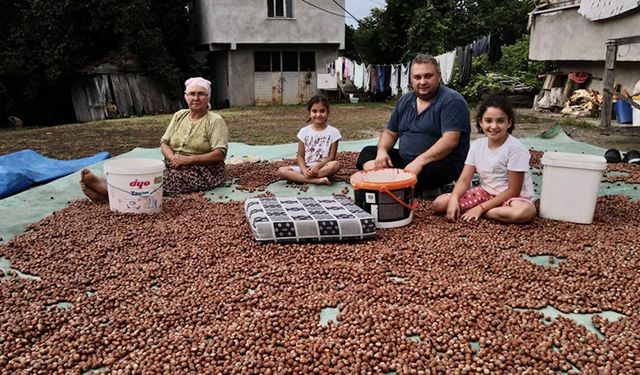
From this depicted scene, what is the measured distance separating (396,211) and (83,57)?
42.1 feet

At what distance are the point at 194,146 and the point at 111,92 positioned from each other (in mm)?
11112

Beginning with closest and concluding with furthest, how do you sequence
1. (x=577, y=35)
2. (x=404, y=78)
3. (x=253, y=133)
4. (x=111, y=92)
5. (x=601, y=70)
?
1. (x=253, y=133)
2. (x=601, y=70)
3. (x=577, y=35)
4. (x=111, y=92)
5. (x=404, y=78)

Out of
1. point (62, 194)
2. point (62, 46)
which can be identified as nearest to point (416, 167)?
point (62, 194)

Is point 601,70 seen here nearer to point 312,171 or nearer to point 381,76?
point 381,76

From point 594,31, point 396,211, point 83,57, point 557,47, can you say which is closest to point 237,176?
point 396,211

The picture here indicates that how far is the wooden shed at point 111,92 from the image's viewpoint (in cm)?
1374

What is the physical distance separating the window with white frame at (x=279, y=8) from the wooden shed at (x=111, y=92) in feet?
13.2

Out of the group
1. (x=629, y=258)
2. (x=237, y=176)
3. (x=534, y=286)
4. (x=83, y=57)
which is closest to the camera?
(x=534, y=286)

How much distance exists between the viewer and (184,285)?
7.86 ft

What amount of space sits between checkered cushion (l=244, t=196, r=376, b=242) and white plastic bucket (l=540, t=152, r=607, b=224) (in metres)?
1.24

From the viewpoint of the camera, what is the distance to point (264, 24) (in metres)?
15.4

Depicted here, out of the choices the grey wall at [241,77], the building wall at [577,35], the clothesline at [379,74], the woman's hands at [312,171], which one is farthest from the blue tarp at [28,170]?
the grey wall at [241,77]

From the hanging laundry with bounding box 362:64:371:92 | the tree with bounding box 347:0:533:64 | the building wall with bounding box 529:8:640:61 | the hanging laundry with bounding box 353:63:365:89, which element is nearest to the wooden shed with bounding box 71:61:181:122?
the hanging laundry with bounding box 353:63:365:89

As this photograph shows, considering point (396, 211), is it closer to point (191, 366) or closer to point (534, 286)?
point (534, 286)
